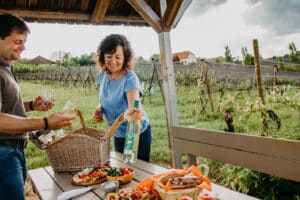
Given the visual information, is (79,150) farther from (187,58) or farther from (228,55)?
(187,58)

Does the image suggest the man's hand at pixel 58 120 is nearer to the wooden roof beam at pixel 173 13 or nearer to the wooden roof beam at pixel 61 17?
the wooden roof beam at pixel 173 13

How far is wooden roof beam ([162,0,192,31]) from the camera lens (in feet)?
10.1

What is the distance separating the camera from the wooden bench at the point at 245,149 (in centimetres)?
198

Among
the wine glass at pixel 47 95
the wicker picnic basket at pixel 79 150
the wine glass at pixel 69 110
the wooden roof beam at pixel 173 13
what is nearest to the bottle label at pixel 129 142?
the wicker picnic basket at pixel 79 150

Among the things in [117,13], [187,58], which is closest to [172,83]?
[117,13]

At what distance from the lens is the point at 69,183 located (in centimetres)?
191

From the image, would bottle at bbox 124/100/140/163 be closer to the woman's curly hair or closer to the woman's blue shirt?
the woman's blue shirt

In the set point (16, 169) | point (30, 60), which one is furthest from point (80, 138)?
point (30, 60)

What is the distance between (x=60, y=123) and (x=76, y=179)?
0.37 m

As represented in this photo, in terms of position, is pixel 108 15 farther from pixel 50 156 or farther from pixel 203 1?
pixel 203 1

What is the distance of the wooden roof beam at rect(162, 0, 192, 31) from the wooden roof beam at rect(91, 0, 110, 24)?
0.66 metres

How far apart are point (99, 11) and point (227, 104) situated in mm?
3014

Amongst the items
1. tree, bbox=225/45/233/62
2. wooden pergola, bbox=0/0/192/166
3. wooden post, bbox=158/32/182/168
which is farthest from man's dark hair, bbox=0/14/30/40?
tree, bbox=225/45/233/62

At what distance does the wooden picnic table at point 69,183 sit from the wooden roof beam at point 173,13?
152 centimetres
